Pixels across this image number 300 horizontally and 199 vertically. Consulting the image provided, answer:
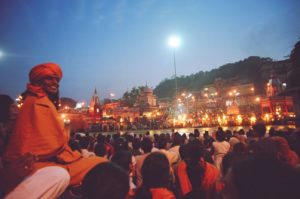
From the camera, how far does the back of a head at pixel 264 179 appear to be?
137 centimetres

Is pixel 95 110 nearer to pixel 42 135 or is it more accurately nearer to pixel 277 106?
pixel 277 106

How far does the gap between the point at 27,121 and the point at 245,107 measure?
176 ft

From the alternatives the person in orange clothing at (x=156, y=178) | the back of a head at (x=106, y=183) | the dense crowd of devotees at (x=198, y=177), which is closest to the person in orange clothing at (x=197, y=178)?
the dense crowd of devotees at (x=198, y=177)

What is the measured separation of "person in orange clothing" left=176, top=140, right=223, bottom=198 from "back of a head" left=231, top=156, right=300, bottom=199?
103 inches

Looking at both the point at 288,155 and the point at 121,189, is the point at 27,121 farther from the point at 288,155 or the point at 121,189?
the point at 288,155

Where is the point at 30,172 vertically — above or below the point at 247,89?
below

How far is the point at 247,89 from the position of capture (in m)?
58.5

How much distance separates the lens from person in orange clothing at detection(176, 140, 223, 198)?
13.0 ft

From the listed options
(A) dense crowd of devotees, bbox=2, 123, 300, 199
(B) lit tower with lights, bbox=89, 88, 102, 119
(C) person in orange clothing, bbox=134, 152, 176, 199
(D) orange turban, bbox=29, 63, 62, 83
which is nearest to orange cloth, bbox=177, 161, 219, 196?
(A) dense crowd of devotees, bbox=2, 123, 300, 199

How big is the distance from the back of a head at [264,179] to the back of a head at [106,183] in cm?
101

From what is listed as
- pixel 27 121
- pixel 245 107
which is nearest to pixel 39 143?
pixel 27 121

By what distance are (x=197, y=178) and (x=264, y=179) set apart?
277 centimetres

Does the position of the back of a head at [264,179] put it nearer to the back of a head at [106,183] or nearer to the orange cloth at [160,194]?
the back of a head at [106,183]

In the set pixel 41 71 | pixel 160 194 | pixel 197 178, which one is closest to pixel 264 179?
pixel 160 194
